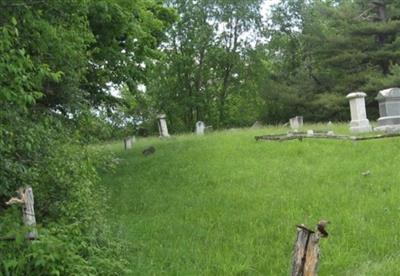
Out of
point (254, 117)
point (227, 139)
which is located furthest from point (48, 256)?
point (254, 117)

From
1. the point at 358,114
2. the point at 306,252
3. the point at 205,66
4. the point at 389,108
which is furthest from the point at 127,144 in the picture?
the point at 205,66

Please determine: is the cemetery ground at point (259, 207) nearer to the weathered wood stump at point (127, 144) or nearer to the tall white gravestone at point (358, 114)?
the tall white gravestone at point (358, 114)

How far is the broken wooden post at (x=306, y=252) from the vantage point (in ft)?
12.6

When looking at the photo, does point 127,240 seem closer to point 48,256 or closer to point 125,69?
point 48,256

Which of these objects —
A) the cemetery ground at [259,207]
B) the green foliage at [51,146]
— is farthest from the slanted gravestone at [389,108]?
the green foliage at [51,146]

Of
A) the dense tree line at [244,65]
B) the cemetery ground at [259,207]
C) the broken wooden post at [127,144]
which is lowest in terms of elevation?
the cemetery ground at [259,207]

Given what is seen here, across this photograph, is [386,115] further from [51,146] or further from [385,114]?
[51,146]

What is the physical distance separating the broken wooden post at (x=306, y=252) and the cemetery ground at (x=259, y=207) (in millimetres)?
2192

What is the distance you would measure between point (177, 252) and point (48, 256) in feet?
8.58

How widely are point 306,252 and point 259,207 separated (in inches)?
196

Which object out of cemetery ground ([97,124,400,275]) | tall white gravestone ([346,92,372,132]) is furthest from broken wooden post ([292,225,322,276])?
tall white gravestone ([346,92,372,132])

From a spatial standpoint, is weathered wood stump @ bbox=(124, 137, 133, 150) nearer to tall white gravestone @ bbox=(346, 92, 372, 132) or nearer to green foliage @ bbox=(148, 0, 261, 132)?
tall white gravestone @ bbox=(346, 92, 372, 132)

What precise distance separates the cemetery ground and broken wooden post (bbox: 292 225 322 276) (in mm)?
2192

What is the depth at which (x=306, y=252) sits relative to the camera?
12.7 ft
